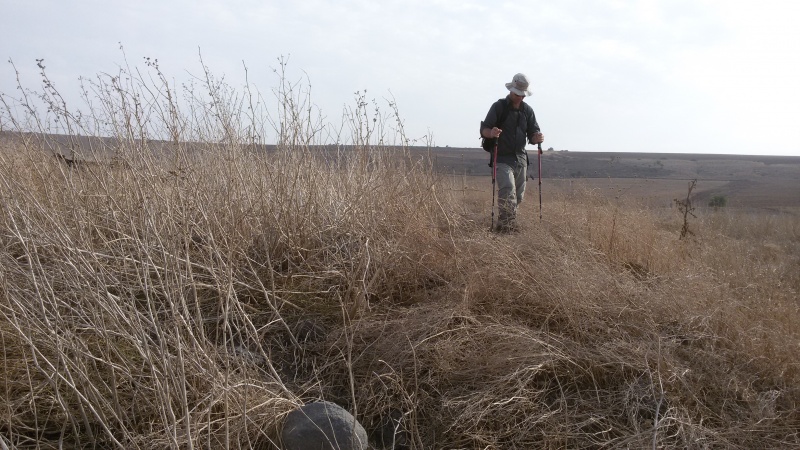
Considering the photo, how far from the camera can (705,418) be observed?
A: 3.00 m

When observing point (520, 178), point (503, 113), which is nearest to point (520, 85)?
point (503, 113)

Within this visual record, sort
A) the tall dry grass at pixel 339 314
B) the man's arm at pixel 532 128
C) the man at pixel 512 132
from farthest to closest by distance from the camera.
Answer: the man's arm at pixel 532 128, the man at pixel 512 132, the tall dry grass at pixel 339 314

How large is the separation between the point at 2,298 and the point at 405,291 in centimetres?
223

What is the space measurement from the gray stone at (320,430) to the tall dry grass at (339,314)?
5.2 inches

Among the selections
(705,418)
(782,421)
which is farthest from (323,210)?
(782,421)

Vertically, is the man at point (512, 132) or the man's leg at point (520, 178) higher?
the man at point (512, 132)

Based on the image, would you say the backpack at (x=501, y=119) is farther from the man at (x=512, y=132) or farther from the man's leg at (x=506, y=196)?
the man's leg at (x=506, y=196)

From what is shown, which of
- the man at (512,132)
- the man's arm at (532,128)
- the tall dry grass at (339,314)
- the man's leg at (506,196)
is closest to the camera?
the tall dry grass at (339,314)

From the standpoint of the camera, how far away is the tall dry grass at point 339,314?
2.53 metres

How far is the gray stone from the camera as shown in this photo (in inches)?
102

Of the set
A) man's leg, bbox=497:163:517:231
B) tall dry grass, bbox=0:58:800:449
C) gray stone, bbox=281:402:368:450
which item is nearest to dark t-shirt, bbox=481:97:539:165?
man's leg, bbox=497:163:517:231

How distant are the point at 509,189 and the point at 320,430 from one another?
11.9 feet

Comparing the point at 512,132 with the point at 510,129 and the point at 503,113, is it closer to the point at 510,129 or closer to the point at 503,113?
the point at 510,129

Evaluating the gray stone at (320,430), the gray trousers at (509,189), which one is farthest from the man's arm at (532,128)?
the gray stone at (320,430)
